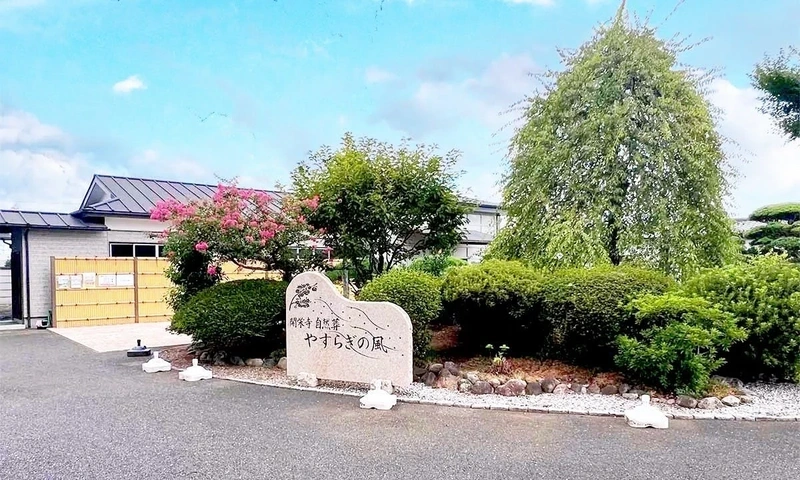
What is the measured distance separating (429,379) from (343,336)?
1.14 metres

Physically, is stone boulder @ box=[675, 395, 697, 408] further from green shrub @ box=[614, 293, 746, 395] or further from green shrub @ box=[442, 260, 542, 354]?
green shrub @ box=[442, 260, 542, 354]

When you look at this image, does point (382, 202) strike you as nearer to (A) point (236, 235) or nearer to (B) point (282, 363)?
(A) point (236, 235)

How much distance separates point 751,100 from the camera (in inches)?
402

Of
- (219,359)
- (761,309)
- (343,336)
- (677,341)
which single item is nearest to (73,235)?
(219,359)

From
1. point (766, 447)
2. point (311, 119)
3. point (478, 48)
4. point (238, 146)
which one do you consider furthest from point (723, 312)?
point (238, 146)

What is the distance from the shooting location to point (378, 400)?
17.5 ft

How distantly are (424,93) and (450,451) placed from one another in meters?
7.26

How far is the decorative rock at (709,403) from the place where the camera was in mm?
5250

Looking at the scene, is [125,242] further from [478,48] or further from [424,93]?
[478,48]

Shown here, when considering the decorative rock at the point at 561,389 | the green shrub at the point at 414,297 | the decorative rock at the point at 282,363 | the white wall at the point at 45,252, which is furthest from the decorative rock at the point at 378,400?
the white wall at the point at 45,252

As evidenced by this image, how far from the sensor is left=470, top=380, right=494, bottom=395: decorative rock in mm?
5867

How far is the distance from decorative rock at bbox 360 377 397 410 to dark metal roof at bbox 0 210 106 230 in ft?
36.3

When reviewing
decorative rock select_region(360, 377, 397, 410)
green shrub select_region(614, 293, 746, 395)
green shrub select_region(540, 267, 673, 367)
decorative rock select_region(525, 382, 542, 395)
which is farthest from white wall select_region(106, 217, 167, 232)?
green shrub select_region(614, 293, 746, 395)

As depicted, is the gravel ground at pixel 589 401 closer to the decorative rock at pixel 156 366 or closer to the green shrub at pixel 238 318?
the green shrub at pixel 238 318
